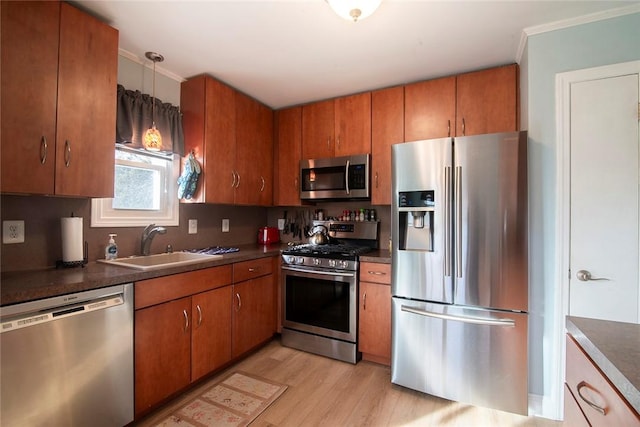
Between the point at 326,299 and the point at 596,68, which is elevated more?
the point at 596,68

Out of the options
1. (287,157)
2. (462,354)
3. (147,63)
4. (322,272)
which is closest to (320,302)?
(322,272)

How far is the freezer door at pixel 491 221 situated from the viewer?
1.68 meters

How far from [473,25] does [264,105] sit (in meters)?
2.05

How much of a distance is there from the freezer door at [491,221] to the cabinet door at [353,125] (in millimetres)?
1027

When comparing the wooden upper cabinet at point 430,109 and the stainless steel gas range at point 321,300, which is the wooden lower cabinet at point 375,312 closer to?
the stainless steel gas range at point 321,300

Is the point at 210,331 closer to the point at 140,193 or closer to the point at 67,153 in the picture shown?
the point at 140,193

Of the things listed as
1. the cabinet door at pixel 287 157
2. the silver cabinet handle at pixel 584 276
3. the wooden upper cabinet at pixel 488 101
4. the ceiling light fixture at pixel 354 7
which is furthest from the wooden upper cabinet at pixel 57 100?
the silver cabinet handle at pixel 584 276

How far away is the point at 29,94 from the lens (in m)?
1.37

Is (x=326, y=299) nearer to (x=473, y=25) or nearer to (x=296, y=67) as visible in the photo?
(x=296, y=67)

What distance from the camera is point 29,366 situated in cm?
119

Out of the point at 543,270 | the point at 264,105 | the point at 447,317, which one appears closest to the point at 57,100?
the point at 264,105

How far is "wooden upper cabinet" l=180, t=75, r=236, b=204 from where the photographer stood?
2377 millimetres

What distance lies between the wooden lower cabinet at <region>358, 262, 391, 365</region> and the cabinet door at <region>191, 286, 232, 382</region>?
1079 mm

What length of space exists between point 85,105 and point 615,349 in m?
2.46
